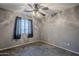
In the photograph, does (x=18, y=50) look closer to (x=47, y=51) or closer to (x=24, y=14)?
(x=47, y=51)

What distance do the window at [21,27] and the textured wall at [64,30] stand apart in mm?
295

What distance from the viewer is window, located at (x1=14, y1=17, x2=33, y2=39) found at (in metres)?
2.04

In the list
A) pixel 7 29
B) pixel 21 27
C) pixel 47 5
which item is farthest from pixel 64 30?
pixel 7 29

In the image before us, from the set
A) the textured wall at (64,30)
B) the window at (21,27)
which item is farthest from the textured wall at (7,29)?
the textured wall at (64,30)

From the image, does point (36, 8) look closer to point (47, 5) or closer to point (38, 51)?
point (47, 5)

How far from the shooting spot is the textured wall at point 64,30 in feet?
6.56

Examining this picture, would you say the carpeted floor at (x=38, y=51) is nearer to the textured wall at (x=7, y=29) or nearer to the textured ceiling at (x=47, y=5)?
the textured wall at (x=7, y=29)

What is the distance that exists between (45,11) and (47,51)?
A: 79cm

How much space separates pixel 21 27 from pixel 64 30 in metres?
0.85

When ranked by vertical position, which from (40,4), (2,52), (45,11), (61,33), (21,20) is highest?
(40,4)

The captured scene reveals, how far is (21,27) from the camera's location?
2.05 m

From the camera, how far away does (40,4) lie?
205cm

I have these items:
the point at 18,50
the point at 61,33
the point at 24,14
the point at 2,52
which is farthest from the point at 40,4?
the point at 2,52

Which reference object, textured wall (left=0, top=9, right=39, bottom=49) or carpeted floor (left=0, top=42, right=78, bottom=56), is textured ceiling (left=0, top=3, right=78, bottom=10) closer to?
textured wall (left=0, top=9, right=39, bottom=49)
